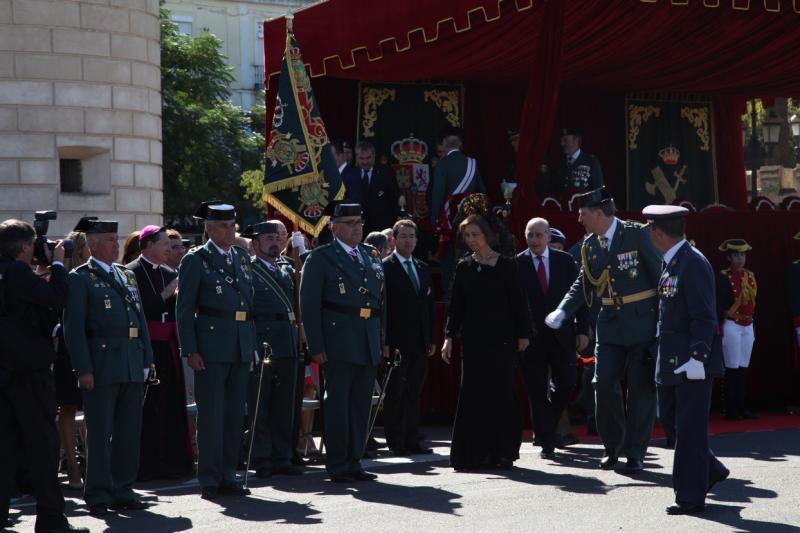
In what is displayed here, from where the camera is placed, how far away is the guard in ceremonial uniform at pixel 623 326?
9961 millimetres

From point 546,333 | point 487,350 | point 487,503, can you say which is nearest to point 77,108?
point 546,333

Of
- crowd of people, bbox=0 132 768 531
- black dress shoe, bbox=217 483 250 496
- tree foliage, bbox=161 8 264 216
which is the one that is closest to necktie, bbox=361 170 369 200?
crowd of people, bbox=0 132 768 531

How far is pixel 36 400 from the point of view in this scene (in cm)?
796

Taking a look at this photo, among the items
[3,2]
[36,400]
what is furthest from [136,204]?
[36,400]

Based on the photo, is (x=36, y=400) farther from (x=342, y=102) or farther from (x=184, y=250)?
(x=342, y=102)

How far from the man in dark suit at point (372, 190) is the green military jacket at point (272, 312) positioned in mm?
4440

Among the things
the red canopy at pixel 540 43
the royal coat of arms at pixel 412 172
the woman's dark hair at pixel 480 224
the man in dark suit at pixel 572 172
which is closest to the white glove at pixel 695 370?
the woman's dark hair at pixel 480 224

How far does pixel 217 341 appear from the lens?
926 cm

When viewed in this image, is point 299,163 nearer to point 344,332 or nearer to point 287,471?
point 344,332

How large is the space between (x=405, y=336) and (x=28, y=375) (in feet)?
13.1

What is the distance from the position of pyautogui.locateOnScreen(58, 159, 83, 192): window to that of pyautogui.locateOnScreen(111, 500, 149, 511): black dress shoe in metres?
12.7

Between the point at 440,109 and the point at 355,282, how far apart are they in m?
7.48

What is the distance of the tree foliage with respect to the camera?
126ft

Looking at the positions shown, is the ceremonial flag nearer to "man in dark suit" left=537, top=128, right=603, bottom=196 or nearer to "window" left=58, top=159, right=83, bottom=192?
"man in dark suit" left=537, top=128, right=603, bottom=196
